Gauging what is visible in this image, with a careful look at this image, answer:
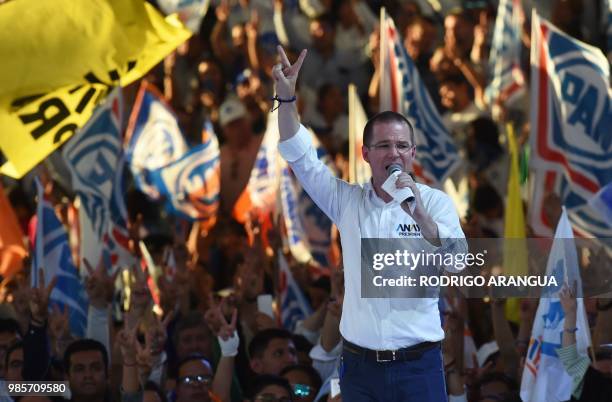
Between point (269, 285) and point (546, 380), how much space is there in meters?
2.62

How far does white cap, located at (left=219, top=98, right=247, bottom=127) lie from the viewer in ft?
34.3

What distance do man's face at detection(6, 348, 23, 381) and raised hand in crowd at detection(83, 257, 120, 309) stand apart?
2.46ft

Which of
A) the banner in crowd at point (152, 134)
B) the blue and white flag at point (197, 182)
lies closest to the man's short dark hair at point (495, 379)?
the blue and white flag at point (197, 182)

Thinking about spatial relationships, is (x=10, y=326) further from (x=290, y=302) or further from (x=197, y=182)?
(x=197, y=182)

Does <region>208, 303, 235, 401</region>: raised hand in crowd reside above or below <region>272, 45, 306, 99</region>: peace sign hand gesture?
below

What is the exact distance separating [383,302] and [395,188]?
0.50 m

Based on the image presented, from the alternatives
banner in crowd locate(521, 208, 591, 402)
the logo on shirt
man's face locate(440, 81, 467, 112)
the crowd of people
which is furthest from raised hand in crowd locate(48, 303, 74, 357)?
man's face locate(440, 81, 467, 112)

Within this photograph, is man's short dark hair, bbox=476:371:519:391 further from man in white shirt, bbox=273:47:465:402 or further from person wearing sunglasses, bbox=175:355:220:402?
man in white shirt, bbox=273:47:465:402

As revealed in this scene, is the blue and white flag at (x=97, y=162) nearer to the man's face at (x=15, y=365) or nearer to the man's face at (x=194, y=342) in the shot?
the man's face at (x=194, y=342)

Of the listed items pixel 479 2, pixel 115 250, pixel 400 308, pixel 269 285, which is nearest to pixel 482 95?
pixel 479 2

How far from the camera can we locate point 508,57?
1007cm

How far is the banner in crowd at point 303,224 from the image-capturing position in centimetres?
917

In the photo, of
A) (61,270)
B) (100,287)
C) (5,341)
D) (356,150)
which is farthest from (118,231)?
(356,150)

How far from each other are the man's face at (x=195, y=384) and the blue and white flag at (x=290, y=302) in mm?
1188
